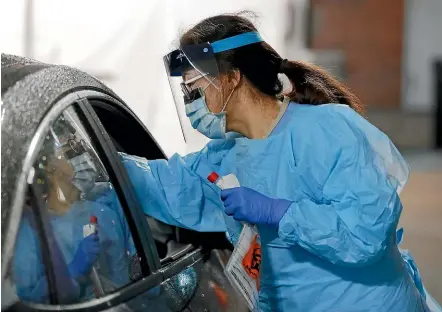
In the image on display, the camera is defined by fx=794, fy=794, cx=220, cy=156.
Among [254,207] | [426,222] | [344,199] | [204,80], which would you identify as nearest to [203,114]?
[204,80]

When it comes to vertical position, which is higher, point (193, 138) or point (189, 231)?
point (193, 138)

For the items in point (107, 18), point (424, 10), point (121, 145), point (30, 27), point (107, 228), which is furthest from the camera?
point (424, 10)

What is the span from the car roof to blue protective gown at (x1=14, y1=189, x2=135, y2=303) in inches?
4.0

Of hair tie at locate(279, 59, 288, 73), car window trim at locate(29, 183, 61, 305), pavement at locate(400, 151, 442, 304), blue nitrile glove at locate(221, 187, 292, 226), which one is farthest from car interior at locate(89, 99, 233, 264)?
pavement at locate(400, 151, 442, 304)

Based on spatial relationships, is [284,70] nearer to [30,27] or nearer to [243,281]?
[243,281]

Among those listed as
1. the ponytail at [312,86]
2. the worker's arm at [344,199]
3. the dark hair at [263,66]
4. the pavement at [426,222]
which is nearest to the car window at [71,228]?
the worker's arm at [344,199]

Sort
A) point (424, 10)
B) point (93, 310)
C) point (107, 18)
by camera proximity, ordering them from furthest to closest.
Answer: point (424, 10), point (107, 18), point (93, 310)

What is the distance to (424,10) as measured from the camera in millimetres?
17203

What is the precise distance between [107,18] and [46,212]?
9.78 feet

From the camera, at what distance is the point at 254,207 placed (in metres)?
2.38

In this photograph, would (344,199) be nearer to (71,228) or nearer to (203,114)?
(203,114)

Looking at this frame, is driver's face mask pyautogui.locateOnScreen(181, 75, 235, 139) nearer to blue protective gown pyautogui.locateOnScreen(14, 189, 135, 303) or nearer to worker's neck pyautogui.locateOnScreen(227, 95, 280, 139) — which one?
worker's neck pyautogui.locateOnScreen(227, 95, 280, 139)

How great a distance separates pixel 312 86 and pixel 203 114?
1.37 feet

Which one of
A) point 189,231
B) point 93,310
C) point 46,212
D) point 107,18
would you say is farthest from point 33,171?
point 107,18
